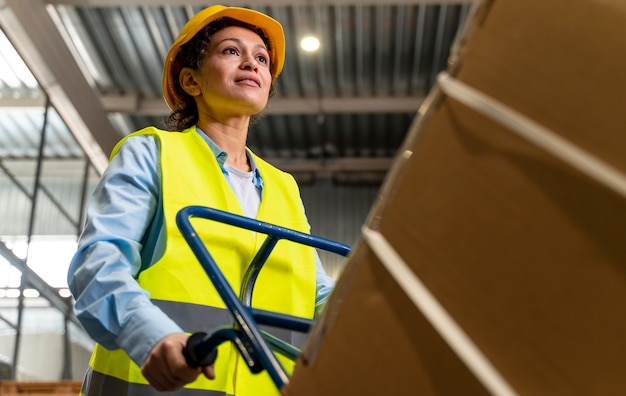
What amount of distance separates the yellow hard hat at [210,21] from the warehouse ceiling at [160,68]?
170 inches

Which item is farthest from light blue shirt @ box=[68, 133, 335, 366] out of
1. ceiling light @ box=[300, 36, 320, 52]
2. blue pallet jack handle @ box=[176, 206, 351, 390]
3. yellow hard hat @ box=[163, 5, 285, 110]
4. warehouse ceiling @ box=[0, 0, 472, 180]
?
ceiling light @ box=[300, 36, 320, 52]

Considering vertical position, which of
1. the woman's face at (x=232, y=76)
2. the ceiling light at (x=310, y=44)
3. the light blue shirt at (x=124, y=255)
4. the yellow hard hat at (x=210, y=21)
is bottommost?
the light blue shirt at (x=124, y=255)

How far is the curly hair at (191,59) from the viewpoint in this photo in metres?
2.38

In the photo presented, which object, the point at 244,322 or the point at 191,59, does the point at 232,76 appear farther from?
the point at 244,322

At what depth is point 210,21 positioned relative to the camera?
7.65ft

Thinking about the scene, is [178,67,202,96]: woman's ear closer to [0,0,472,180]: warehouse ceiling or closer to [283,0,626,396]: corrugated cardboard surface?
[283,0,626,396]: corrugated cardboard surface

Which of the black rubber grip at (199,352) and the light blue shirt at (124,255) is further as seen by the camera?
the light blue shirt at (124,255)

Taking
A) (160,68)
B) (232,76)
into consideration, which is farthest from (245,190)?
(160,68)

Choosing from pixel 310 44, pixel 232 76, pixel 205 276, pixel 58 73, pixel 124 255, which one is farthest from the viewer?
pixel 310 44

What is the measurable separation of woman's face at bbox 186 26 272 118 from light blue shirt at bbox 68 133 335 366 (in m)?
0.22

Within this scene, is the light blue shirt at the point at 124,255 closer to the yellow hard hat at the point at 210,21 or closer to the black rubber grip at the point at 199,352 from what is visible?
the black rubber grip at the point at 199,352

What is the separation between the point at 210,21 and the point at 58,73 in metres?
5.41

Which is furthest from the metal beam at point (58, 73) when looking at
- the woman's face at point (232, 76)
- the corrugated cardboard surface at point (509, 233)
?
the corrugated cardboard surface at point (509, 233)

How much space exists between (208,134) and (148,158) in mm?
381
